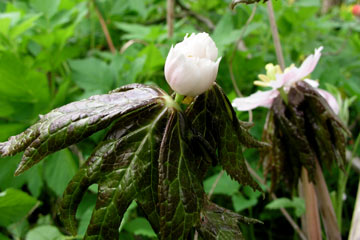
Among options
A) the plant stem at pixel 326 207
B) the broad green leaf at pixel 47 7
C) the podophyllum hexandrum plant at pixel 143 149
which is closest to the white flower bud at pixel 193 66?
the podophyllum hexandrum plant at pixel 143 149

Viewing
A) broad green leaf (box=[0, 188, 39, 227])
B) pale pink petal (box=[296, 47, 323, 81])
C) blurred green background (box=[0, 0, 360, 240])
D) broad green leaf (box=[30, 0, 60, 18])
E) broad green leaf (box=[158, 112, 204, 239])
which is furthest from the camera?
broad green leaf (box=[30, 0, 60, 18])

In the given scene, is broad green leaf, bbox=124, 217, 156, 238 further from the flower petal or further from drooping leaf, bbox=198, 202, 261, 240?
the flower petal

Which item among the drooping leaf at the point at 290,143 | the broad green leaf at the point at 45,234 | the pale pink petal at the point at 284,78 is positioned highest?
the pale pink petal at the point at 284,78

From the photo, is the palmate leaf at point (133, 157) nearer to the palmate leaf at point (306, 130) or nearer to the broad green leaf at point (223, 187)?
the palmate leaf at point (306, 130)

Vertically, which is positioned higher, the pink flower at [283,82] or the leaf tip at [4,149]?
the leaf tip at [4,149]

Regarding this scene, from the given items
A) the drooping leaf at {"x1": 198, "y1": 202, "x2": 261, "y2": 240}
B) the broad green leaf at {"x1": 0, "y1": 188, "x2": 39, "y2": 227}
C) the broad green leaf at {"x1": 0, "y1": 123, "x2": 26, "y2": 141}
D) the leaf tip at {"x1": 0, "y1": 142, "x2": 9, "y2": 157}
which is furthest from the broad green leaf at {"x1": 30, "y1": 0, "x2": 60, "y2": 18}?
the drooping leaf at {"x1": 198, "y1": 202, "x2": 261, "y2": 240}
